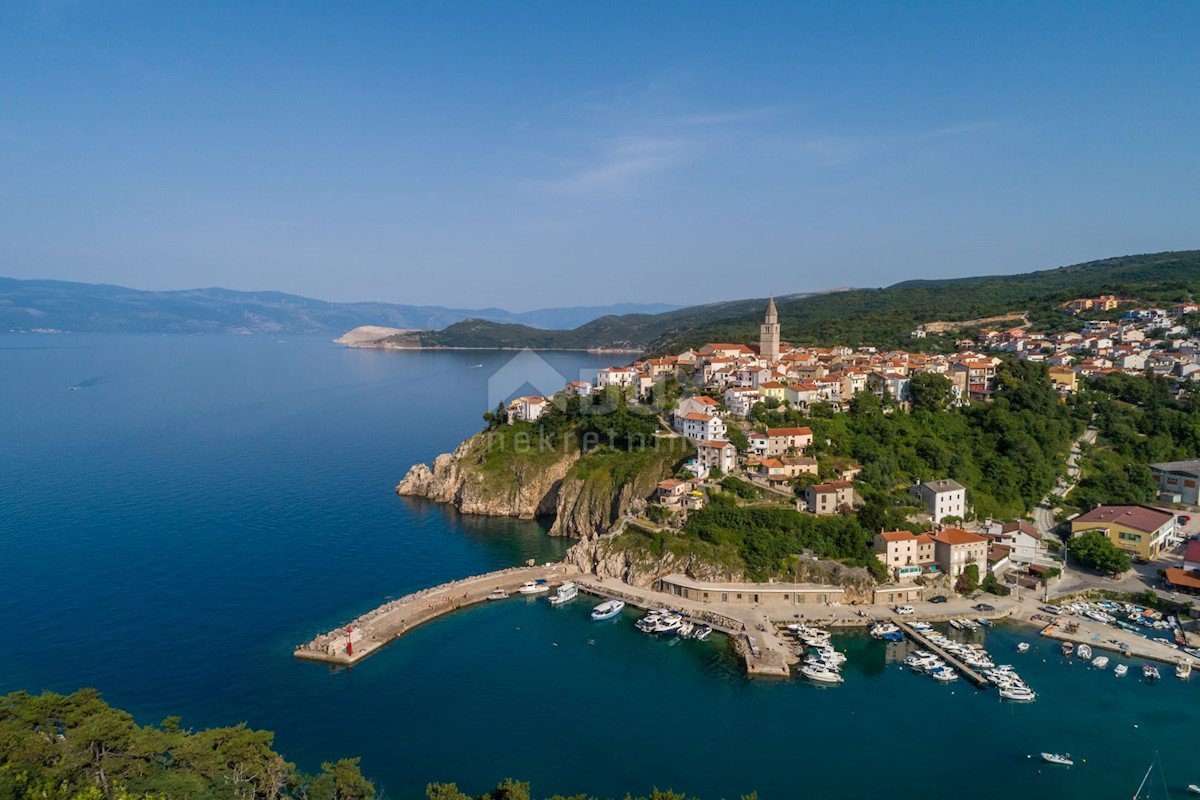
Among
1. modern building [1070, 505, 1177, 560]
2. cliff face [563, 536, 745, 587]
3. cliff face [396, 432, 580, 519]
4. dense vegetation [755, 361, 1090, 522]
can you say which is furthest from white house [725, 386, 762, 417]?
modern building [1070, 505, 1177, 560]

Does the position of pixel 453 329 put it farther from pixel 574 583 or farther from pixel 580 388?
pixel 574 583

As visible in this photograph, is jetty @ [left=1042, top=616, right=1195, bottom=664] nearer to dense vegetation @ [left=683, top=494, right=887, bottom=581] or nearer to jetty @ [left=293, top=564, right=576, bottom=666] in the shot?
dense vegetation @ [left=683, top=494, right=887, bottom=581]

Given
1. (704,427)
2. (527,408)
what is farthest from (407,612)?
(527,408)

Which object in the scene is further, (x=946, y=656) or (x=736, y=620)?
(x=736, y=620)

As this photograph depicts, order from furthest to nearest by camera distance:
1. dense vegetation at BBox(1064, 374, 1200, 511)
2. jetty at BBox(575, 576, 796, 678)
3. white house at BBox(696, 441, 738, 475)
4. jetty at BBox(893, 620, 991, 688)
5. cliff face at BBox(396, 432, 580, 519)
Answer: cliff face at BBox(396, 432, 580, 519), dense vegetation at BBox(1064, 374, 1200, 511), white house at BBox(696, 441, 738, 475), jetty at BBox(575, 576, 796, 678), jetty at BBox(893, 620, 991, 688)

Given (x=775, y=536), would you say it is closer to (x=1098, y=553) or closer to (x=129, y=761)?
(x=1098, y=553)

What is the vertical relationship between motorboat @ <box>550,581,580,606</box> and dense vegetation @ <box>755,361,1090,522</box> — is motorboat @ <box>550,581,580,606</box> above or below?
below
